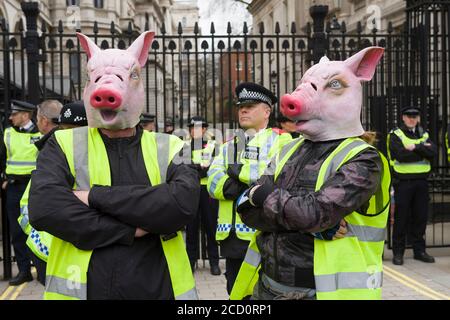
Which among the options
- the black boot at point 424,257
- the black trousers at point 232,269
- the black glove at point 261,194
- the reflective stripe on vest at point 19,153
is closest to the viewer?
the black glove at point 261,194

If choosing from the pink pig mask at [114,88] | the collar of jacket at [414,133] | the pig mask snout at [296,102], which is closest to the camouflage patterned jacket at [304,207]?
the pig mask snout at [296,102]

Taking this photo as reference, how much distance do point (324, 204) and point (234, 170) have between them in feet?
5.85

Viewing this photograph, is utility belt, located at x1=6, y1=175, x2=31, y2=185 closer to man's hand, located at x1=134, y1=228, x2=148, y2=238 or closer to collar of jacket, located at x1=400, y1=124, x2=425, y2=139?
man's hand, located at x1=134, y1=228, x2=148, y2=238

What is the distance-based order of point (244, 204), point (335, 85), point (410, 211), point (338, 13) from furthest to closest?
point (338, 13)
point (410, 211)
point (335, 85)
point (244, 204)

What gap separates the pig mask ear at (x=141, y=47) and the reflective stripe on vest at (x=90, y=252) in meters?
0.49

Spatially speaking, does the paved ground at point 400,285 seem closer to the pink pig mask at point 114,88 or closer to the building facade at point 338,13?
the building facade at point 338,13

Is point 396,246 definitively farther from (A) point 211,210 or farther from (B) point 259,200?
(B) point 259,200

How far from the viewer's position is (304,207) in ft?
8.36

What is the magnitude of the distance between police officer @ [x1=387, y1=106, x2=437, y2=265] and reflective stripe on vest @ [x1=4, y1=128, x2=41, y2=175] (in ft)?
15.4

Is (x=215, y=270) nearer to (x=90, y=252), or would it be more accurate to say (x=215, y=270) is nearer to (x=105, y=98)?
(x=90, y=252)

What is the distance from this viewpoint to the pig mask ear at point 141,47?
2973 millimetres

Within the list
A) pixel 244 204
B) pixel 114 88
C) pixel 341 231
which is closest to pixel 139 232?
pixel 244 204

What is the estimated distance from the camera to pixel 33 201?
8.29 feet
